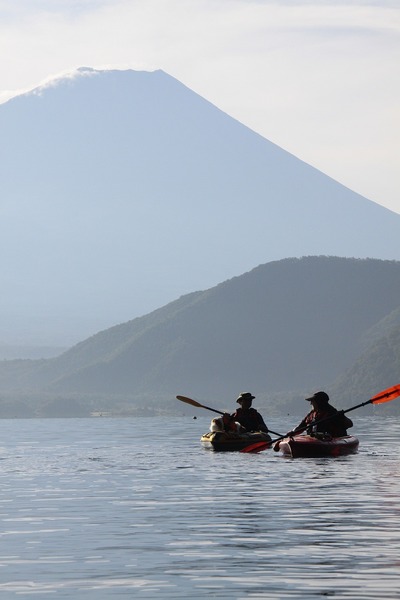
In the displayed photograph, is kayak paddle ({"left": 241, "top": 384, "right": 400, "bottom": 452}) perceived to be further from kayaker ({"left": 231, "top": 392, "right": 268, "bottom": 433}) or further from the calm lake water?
the calm lake water

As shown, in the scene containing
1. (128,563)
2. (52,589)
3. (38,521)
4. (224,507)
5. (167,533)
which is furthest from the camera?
(224,507)

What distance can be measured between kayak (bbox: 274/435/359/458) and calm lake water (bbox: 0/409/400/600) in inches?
59.4

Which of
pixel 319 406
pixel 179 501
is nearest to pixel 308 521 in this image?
pixel 179 501

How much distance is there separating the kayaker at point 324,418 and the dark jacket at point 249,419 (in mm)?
3589

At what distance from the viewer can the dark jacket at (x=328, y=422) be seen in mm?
50862

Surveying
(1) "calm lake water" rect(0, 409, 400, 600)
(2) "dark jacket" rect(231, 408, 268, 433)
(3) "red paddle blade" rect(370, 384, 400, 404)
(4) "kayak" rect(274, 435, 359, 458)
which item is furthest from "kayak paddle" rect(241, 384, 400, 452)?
(1) "calm lake water" rect(0, 409, 400, 600)

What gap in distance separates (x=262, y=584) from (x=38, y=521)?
1040cm

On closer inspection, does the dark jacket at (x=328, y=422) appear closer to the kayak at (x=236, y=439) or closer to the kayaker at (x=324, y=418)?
the kayaker at (x=324, y=418)

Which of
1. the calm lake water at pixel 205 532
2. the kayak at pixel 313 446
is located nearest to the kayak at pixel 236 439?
the kayak at pixel 313 446

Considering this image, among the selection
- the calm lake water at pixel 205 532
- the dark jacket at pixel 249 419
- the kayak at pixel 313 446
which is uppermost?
the dark jacket at pixel 249 419

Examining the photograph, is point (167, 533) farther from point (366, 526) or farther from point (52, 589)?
point (52, 589)

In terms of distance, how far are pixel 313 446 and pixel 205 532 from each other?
23146 millimetres

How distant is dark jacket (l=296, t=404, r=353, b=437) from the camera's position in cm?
5086

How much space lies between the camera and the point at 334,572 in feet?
72.5
